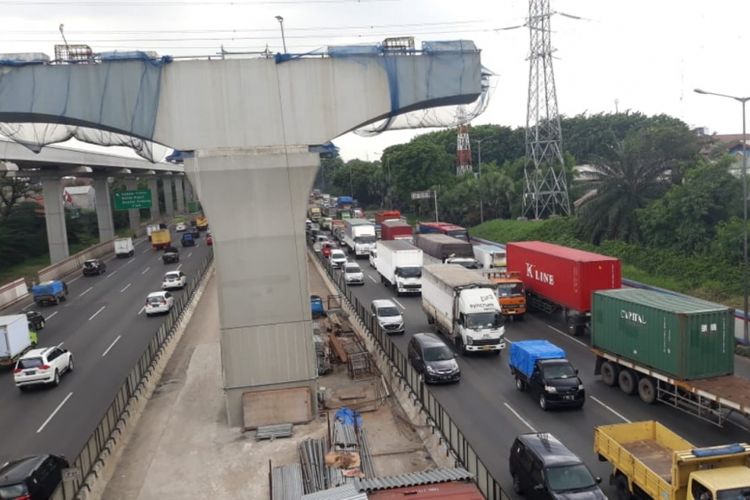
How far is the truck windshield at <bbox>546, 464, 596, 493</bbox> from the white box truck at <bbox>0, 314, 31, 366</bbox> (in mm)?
25047

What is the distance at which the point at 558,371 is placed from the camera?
66.3ft

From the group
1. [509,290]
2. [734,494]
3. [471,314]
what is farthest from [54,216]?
[734,494]

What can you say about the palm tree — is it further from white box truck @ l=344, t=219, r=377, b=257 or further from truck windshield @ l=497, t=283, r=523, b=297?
white box truck @ l=344, t=219, r=377, b=257

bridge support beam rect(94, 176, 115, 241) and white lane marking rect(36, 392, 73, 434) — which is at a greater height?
bridge support beam rect(94, 176, 115, 241)

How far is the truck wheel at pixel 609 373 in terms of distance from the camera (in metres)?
21.9

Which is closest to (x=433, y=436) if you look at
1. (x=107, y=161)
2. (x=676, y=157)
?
(x=676, y=157)

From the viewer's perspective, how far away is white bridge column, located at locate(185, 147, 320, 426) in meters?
19.2

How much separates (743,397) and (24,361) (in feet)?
82.2

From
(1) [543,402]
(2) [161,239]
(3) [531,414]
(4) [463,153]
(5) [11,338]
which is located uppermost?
(4) [463,153]

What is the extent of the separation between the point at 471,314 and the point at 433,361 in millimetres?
3653

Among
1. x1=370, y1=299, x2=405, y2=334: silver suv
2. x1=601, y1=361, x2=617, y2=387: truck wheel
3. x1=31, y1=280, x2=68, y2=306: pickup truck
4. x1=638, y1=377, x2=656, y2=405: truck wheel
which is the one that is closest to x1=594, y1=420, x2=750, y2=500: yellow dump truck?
x1=638, y1=377, x2=656, y2=405: truck wheel

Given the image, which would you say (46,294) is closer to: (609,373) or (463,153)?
(609,373)

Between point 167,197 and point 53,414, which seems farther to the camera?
point 167,197

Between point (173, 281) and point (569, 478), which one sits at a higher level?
point (173, 281)
